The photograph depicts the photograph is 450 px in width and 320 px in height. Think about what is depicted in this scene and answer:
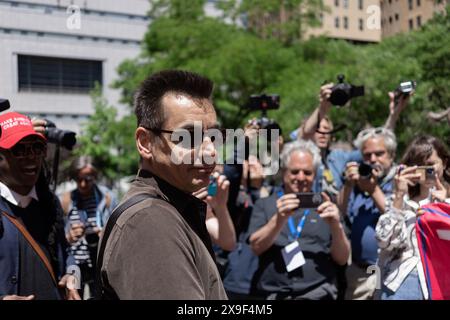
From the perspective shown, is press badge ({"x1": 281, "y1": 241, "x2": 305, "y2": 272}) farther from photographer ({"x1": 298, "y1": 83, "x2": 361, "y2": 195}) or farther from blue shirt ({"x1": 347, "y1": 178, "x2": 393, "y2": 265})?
photographer ({"x1": 298, "y1": 83, "x2": 361, "y2": 195})

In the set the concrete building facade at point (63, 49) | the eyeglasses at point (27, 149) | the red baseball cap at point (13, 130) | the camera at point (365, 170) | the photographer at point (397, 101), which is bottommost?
the camera at point (365, 170)

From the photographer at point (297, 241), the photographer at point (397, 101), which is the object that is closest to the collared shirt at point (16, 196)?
the photographer at point (297, 241)

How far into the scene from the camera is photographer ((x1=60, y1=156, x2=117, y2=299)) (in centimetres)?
404

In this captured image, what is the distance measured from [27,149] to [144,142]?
140cm

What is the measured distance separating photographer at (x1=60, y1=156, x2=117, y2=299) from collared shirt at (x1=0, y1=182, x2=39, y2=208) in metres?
1.07

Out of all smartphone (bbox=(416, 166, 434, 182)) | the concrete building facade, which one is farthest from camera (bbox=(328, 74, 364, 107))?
the concrete building facade

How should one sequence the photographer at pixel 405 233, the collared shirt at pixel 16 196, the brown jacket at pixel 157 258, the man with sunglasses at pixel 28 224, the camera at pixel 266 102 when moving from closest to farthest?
the brown jacket at pixel 157 258 < the man with sunglasses at pixel 28 224 < the collared shirt at pixel 16 196 < the photographer at pixel 405 233 < the camera at pixel 266 102

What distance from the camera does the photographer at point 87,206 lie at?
13.2 ft

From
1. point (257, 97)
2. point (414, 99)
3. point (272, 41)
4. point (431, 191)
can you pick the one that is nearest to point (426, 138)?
point (431, 191)

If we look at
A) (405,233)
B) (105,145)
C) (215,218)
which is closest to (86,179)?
(215,218)

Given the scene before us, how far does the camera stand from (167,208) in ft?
4.91

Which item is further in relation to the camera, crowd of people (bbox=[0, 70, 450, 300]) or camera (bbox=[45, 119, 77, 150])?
camera (bbox=[45, 119, 77, 150])

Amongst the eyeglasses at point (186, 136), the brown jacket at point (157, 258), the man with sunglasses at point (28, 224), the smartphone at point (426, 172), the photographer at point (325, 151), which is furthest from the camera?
the photographer at point (325, 151)

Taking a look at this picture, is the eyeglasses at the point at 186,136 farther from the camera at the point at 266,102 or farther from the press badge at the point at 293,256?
the camera at the point at 266,102
